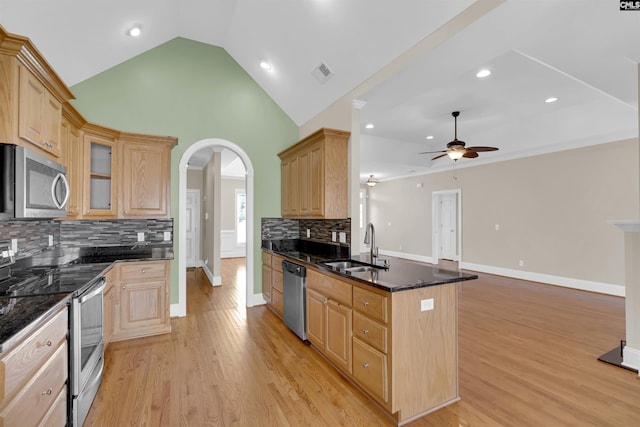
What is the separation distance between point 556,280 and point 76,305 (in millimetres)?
7450

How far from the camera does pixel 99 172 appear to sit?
3.59m

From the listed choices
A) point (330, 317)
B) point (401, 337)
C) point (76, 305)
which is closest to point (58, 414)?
point (76, 305)

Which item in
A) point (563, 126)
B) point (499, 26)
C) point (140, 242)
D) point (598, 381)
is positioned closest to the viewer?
point (499, 26)

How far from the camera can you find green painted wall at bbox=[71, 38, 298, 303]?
A: 3994 millimetres

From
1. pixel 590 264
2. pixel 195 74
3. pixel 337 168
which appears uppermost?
pixel 195 74

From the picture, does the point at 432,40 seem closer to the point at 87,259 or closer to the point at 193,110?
the point at 193,110

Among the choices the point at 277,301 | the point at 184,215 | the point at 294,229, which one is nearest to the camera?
the point at 277,301

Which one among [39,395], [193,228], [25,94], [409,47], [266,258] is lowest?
[39,395]

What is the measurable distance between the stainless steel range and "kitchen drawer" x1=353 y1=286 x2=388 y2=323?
6.09ft

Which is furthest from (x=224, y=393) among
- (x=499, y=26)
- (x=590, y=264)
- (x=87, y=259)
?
(x=590, y=264)

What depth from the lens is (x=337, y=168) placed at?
3629mm

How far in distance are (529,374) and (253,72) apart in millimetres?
5034

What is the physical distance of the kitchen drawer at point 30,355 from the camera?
3.84ft

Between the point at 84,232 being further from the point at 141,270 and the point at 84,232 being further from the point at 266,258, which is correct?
the point at 266,258
